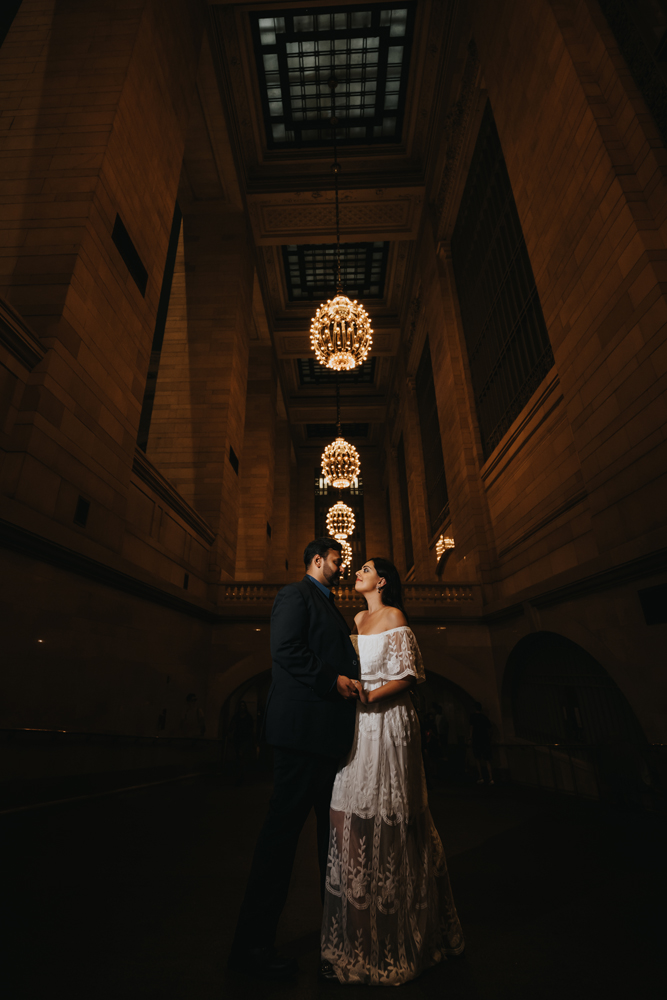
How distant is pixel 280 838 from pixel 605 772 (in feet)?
18.0

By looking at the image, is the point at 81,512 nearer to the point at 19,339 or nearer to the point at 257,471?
the point at 19,339

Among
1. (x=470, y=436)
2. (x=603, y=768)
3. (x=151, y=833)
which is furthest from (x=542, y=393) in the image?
(x=151, y=833)

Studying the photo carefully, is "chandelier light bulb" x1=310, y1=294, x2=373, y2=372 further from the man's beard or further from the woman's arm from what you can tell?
the woman's arm

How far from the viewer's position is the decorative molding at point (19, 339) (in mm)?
4582

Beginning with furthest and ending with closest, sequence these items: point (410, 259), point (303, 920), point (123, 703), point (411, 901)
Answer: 1. point (410, 259)
2. point (123, 703)
3. point (303, 920)
4. point (411, 901)

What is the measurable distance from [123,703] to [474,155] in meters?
14.0

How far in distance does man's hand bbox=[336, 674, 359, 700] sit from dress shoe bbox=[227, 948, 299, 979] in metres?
0.90

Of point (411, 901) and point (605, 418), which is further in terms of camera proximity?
point (605, 418)

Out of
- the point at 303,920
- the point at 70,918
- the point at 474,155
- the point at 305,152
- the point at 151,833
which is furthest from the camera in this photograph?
the point at 305,152

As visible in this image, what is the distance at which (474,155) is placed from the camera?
11.8 meters

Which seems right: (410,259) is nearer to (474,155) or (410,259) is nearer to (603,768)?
(474,155)

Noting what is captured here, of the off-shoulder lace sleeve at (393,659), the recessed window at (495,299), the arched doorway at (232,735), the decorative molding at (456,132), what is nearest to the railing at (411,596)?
the arched doorway at (232,735)

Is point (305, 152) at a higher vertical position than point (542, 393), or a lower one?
higher

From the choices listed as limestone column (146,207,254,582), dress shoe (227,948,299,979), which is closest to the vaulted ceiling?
limestone column (146,207,254,582)
